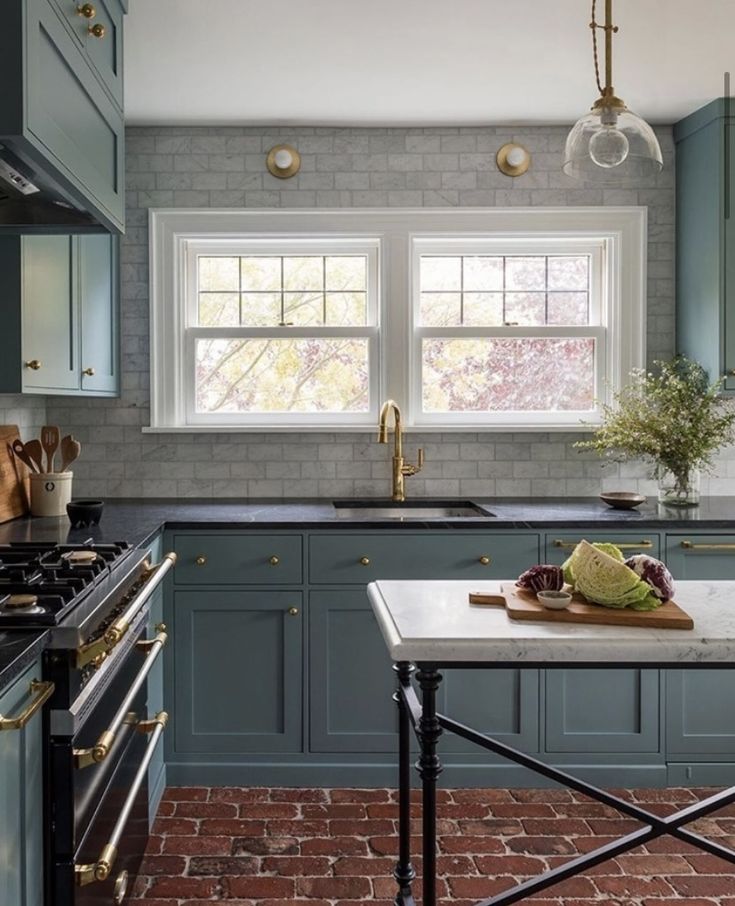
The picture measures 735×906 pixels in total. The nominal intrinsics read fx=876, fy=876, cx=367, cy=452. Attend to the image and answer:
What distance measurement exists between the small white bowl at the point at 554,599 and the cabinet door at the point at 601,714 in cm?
158

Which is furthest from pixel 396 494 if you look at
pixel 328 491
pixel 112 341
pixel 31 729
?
pixel 31 729

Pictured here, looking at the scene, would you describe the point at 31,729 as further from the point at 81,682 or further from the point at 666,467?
the point at 666,467

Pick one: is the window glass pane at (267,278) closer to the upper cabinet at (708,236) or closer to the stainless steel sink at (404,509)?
the stainless steel sink at (404,509)

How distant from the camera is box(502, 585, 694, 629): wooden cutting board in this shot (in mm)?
1792

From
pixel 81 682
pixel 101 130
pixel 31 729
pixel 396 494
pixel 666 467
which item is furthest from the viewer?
pixel 396 494

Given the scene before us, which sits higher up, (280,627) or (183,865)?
(280,627)

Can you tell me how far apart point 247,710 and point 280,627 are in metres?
0.34

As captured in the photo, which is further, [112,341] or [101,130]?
[112,341]

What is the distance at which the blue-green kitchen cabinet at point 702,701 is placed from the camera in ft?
11.0

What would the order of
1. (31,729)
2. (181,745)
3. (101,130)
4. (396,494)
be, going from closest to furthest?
(31,729)
(101,130)
(181,745)
(396,494)

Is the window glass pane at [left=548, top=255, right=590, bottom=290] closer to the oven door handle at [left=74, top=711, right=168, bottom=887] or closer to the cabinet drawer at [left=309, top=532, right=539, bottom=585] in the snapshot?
the cabinet drawer at [left=309, top=532, right=539, bottom=585]

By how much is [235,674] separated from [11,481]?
3.76 feet

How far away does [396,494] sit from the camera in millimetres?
3973

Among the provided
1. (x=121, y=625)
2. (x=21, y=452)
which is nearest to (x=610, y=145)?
(x=121, y=625)
